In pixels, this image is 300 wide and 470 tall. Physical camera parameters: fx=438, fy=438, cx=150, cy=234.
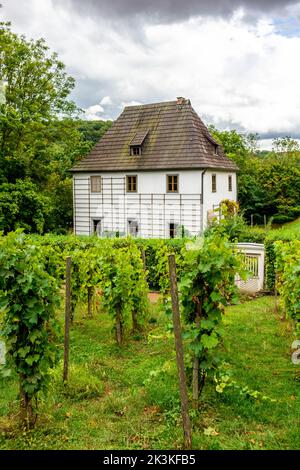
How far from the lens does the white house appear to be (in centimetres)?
2366

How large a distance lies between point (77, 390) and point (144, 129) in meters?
22.1

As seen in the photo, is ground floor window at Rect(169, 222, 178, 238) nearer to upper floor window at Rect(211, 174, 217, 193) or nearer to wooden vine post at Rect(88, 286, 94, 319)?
upper floor window at Rect(211, 174, 217, 193)

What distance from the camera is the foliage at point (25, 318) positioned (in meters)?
4.92

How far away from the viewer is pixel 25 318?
495cm

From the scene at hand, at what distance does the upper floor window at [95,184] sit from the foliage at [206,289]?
71.5 ft

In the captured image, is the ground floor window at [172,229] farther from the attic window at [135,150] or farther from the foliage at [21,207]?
the foliage at [21,207]

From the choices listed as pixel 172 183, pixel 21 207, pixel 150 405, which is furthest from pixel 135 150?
pixel 150 405

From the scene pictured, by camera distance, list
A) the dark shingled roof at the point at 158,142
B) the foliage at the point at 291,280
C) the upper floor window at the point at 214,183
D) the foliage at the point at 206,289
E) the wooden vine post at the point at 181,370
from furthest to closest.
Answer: the upper floor window at the point at 214,183
the dark shingled roof at the point at 158,142
the foliage at the point at 291,280
the foliage at the point at 206,289
the wooden vine post at the point at 181,370

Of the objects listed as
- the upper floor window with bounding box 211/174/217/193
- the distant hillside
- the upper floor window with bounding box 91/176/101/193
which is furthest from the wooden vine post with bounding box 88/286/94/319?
the distant hillside

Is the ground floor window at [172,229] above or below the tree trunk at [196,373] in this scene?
above

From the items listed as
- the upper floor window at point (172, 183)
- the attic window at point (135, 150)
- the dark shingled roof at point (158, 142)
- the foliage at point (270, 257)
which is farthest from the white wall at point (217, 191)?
the foliage at point (270, 257)

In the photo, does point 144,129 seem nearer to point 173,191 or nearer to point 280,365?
point 173,191

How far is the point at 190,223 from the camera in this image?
23688mm

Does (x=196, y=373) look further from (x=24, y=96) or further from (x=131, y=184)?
(x=24, y=96)
